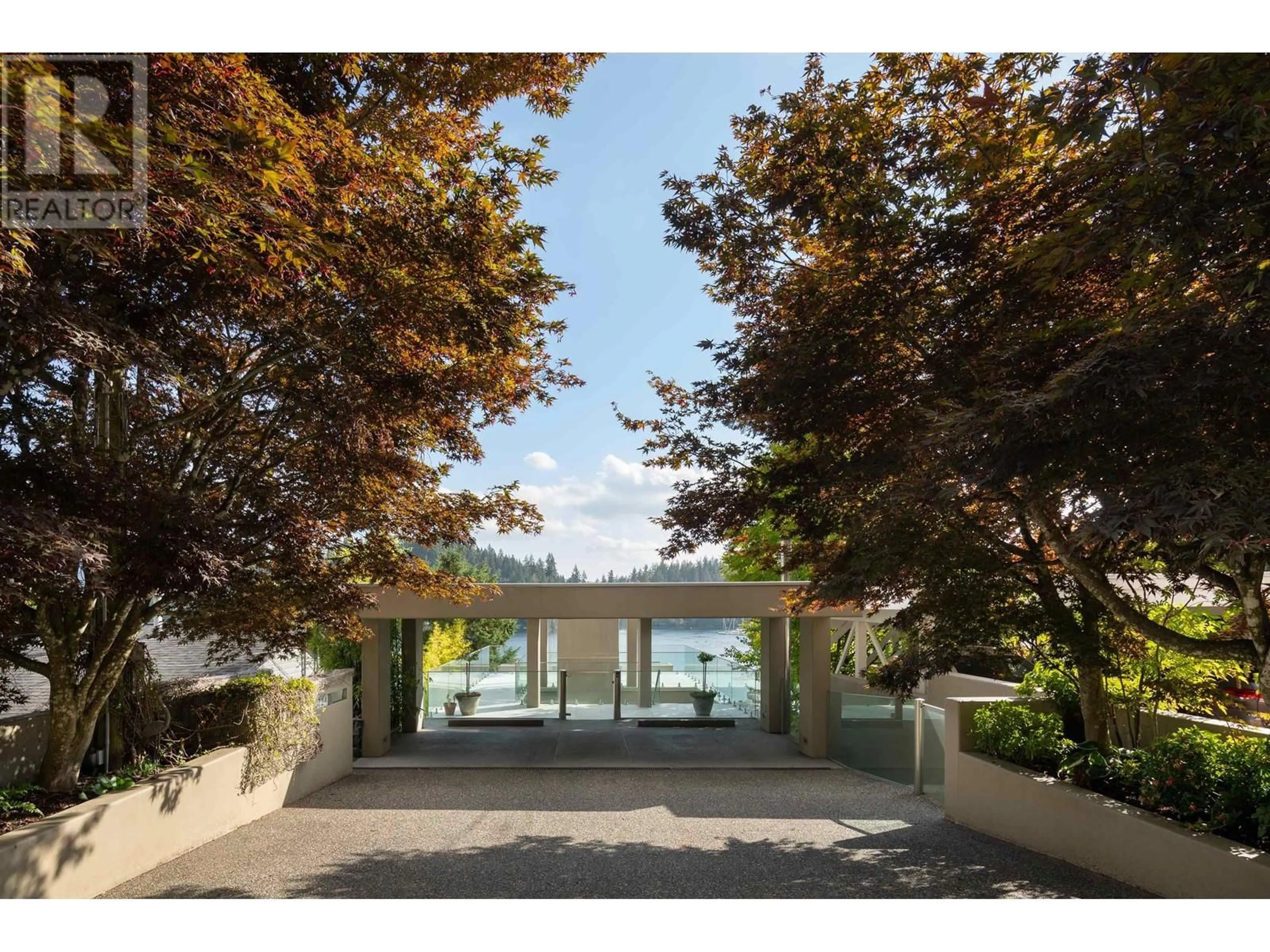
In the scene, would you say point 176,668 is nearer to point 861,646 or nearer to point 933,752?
point 933,752

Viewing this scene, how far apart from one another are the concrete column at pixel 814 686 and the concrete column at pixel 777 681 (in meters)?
1.77

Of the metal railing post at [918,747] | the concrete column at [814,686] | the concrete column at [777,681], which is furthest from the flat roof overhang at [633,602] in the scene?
the metal railing post at [918,747]

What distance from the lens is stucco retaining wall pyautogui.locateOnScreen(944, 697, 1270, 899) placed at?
4.65m

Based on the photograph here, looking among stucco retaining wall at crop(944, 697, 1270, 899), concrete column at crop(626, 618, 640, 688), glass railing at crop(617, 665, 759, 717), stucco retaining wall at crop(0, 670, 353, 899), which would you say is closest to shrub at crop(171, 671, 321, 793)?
stucco retaining wall at crop(0, 670, 353, 899)

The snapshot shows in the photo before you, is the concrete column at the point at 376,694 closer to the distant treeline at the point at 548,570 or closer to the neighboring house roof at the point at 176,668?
the neighboring house roof at the point at 176,668

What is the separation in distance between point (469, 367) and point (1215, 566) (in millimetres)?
5754

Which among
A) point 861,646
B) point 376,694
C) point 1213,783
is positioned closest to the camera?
point 1213,783

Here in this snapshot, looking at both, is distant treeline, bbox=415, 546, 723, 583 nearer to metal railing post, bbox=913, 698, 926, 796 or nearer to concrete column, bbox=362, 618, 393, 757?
concrete column, bbox=362, 618, 393, 757

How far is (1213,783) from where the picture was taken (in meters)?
5.25

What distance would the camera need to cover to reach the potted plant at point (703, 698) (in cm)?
1551

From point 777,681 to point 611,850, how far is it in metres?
8.71

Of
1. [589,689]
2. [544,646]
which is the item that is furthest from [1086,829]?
[544,646]

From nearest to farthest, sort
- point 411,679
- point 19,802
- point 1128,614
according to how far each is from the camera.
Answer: point 19,802 → point 1128,614 → point 411,679

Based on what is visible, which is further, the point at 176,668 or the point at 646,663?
the point at 646,663
